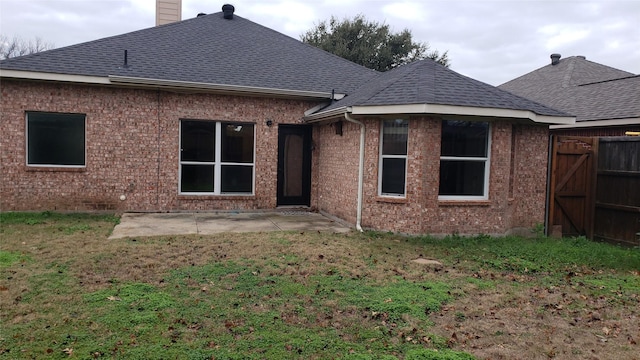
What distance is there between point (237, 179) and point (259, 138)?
4.08ft

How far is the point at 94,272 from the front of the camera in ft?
18.9

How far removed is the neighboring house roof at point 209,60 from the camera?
10.5m

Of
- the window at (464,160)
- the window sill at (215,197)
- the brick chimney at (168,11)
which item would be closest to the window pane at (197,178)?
the window sill at (215,197)

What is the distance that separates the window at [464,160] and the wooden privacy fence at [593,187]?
1791 millimetres

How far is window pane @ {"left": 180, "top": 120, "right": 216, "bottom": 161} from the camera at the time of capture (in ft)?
36.9

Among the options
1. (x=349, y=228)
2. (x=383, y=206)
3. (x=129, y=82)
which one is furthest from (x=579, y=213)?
(x=129, y=82)

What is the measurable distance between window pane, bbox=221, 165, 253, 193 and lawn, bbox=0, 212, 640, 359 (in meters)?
3.67

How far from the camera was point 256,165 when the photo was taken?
38.5 ft

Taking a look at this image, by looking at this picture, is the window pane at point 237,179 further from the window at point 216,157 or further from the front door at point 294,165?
the front door at point 294,165

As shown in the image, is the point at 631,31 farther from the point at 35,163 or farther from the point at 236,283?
the point at 35,163

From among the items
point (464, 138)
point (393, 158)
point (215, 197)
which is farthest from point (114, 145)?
point (464, 138)

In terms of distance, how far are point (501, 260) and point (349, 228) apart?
10.9ft

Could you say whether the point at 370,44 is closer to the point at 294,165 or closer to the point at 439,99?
the point at 294,165

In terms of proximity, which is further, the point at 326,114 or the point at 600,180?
the point at 326,114
